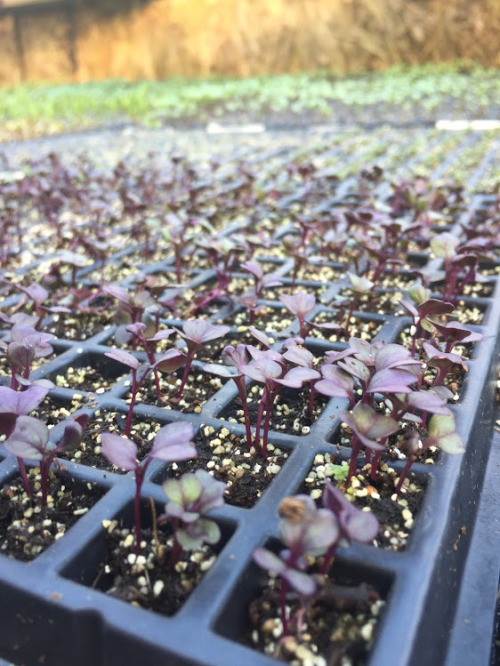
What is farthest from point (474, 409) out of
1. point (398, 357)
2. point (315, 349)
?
point (315, 349)

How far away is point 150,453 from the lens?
87cm

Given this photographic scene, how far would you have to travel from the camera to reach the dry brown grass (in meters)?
9.45

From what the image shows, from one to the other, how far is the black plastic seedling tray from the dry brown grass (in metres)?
9.92

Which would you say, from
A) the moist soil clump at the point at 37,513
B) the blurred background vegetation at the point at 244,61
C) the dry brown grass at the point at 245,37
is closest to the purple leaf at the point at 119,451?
the moist soil clump at the point at 37,513

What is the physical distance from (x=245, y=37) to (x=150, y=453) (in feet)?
37.6

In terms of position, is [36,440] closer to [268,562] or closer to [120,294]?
[268,562]

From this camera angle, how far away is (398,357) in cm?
101

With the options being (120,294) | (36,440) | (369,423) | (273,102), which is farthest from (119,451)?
(273,102)

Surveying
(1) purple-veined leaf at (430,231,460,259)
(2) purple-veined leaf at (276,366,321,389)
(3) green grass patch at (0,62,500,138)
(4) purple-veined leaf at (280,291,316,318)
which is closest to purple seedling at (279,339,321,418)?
(2) purple-veined leaf at (276,366,321,389)

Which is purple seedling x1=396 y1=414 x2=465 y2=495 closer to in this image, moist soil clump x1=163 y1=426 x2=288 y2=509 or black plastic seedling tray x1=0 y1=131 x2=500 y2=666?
black plastic seedling tray x1=0 y1=131 x2=500 y2=666

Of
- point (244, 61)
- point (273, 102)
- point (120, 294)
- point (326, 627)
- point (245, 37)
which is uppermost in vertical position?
point (245, 37)

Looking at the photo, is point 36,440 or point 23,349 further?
point 23,349

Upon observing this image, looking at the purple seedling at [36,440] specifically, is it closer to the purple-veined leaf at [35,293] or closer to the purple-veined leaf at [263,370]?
the purple-veined leaf at [263,370]

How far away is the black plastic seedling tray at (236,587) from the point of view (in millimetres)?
741
